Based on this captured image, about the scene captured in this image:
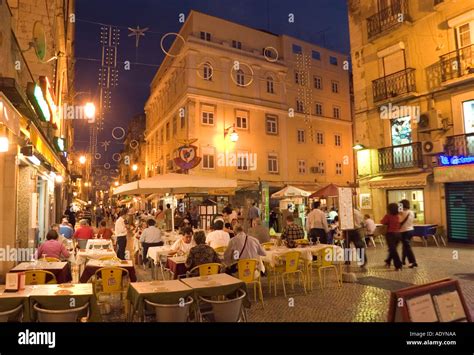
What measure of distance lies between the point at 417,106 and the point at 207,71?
14.5 metres

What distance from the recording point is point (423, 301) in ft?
13.1

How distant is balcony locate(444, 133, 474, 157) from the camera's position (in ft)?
49.0

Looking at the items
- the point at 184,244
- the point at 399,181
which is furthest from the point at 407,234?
the point at 399,181

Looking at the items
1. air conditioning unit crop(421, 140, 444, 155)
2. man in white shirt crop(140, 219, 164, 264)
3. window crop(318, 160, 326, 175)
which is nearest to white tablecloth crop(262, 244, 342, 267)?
man in white shirt crop(140, 219, 164, 264)

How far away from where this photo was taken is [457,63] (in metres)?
15.4

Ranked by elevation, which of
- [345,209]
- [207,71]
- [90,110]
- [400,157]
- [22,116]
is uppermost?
[207,71]

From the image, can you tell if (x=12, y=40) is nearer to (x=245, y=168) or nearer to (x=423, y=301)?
(x=423, y=301)

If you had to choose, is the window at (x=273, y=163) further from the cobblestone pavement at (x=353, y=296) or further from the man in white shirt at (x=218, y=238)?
the man in white shirt at (x=218, y=238)

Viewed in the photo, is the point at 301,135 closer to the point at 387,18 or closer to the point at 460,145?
the point at 387,18

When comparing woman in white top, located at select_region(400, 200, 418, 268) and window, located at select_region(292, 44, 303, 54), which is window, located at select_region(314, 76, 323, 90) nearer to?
window, located at select_region(292, 44, 303, 54)

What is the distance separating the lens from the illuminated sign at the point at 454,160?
14845mm

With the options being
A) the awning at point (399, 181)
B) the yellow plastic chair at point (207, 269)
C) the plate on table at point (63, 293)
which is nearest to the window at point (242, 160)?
the awning at point (399, 181)

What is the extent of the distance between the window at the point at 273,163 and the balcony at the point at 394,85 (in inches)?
453
